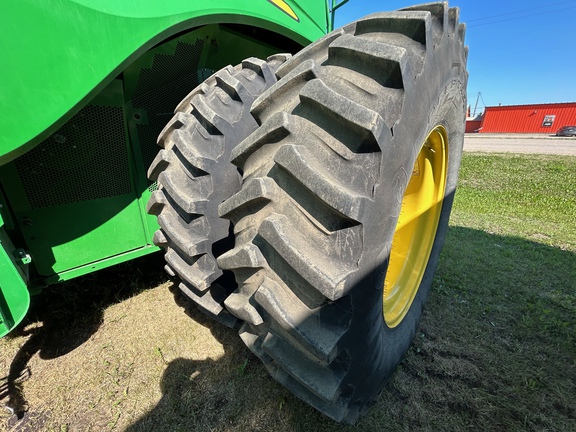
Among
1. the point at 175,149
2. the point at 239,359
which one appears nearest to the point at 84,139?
the point at 175,149

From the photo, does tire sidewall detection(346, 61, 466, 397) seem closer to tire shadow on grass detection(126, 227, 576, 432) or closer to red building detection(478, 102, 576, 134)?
tire shadow on grass detection(126, 227, 576, 432)

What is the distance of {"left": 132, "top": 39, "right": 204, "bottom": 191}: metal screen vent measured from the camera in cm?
150

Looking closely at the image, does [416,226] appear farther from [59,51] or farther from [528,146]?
[528,146]

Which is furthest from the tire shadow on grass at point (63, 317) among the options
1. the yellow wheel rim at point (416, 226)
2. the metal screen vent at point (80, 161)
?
the yellow wheel rim at point (416, 226)

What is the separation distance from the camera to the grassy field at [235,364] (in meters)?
1.41

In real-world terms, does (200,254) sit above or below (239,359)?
above

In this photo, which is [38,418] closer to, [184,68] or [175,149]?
[175,149]

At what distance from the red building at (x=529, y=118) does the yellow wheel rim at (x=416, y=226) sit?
39570 millimetres

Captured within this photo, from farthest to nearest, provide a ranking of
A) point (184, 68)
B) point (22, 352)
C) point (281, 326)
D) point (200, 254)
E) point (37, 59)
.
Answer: point (22, 352) < point (184, 68) < point (200, 254) < point (281, 326) < point (37, 59)

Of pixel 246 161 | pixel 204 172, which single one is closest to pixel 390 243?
pixel 246 161

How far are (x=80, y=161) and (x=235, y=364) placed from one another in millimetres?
1228

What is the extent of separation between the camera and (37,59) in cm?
84

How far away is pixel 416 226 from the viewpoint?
2.00m

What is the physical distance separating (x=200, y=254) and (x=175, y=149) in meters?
0.46
